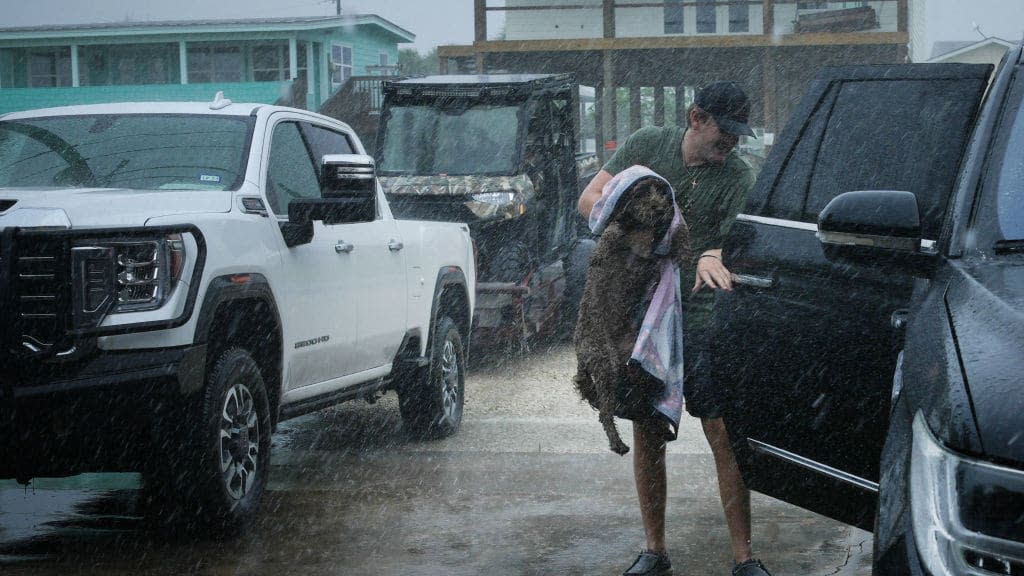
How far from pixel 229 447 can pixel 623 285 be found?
1.95m

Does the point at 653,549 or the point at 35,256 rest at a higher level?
the point at 35,256

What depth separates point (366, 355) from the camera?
735cm

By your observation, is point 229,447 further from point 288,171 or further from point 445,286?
→ point 445,286

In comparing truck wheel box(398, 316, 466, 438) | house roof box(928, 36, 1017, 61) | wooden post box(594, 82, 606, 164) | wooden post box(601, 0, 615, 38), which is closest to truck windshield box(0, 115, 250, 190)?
truck wheel box(398, 316, 466, 438)

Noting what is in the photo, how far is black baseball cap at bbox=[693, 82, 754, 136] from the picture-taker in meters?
5.07

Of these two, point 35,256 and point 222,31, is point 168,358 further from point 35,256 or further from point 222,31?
point 222,31

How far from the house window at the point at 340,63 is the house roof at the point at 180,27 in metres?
0.84

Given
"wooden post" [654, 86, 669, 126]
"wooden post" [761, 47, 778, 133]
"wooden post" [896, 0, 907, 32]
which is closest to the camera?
"wooden post" [896, 0, 907, 32]

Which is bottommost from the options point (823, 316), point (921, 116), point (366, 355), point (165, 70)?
point (366, 355)

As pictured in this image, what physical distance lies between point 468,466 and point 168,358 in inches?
103

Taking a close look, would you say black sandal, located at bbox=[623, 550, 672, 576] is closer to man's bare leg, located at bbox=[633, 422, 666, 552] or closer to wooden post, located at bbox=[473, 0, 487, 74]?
man's bare leg, located at bbox=[633, 422, 666, 552]

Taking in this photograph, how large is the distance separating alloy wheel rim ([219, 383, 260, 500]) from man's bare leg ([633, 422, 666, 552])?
175cm

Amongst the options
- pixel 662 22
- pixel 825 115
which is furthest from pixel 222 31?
pixel 825 115

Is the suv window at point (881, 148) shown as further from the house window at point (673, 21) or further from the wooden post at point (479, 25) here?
the house window at point (673, 21)
